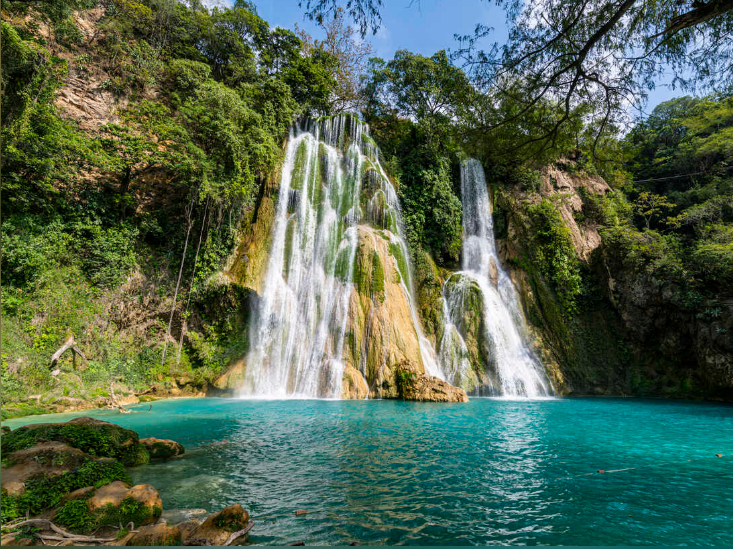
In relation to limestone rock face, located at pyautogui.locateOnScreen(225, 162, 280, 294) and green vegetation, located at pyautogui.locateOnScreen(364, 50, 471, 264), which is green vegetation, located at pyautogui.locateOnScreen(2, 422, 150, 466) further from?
green vegetation, located at pyautogui.locateOnScreen(364, 50, 471, 264)

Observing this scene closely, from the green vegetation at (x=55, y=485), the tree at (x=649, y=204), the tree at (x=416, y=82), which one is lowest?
the green vegetation at (x=55, y=485)

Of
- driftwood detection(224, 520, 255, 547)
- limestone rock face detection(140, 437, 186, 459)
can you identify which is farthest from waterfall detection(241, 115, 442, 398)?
driftwood detection(224, 520, 255, 547)

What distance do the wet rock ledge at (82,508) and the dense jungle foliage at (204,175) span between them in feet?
20.6

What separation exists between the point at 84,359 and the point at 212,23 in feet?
64.6

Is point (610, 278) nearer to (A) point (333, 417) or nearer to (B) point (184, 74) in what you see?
(A) point (333, 417)

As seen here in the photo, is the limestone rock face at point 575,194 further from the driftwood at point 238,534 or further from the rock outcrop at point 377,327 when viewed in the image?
the driftwood at point 238,534

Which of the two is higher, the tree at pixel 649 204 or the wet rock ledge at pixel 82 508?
the tree at pixel 649 204

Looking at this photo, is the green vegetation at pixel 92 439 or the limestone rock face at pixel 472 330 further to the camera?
the limestone rock face at pixel 472 330

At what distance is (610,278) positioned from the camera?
1650cm

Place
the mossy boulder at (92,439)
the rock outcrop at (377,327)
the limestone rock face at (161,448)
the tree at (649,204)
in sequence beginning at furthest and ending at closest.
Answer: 1. the tree at (649,204)
2. the rock outcrop at (377,327)
3. the limestone rock face at (161,448)
4. the mossy boulder at (92,439)

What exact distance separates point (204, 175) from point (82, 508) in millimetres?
13292

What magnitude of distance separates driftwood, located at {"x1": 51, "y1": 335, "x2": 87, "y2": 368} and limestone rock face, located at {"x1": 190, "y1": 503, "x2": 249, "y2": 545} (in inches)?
398

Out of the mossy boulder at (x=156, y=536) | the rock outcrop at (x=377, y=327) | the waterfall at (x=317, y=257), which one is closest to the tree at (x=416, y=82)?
the waterfall at (x=317, y=257)

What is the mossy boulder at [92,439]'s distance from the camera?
5.21 meters
